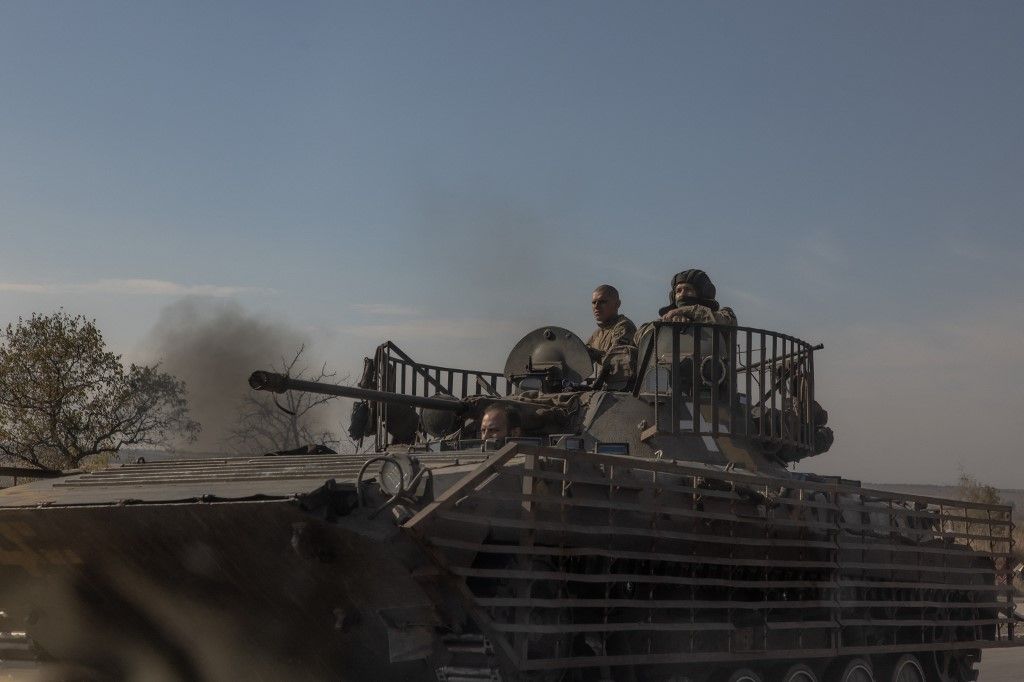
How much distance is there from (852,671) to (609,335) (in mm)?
3978

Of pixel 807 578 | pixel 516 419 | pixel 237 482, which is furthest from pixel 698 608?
pixel 237 482

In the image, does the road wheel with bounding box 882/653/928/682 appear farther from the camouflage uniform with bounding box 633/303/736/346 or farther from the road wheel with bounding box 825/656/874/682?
the camouflage uniform with bounding box 633/303/736/346

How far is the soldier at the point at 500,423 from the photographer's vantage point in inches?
403

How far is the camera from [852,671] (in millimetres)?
10695

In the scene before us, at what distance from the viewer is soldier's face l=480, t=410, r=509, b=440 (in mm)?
10234

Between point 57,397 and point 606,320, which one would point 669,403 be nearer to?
point 606,320

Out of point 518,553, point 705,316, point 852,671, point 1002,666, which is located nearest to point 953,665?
point 852,671

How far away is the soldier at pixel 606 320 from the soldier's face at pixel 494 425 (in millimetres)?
2780

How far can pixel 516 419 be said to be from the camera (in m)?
10.6

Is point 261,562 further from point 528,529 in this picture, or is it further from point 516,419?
point 516,419

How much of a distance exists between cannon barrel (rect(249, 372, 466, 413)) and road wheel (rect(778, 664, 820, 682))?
10.8 feet

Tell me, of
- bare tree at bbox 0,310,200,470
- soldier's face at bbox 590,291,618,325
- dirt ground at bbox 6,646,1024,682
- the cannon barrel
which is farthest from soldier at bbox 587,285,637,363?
bare tree at bbox 0,310,200,470

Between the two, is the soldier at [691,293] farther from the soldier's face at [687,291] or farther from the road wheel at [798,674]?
the road wheel at [798,674]

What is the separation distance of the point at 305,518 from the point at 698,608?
3005 millimetres
